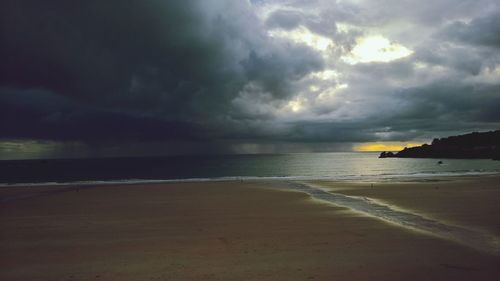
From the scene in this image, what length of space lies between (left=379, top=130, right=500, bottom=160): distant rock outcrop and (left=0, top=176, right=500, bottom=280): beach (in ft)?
475

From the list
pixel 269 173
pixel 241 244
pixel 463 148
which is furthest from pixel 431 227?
pixel 463 148

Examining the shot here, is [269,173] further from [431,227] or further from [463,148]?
[463,148]

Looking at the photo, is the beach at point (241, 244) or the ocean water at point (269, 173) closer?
the beach at point (241, 244)

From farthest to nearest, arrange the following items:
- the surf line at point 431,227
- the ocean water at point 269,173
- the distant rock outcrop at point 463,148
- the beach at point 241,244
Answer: the distant rock outcrop at point 463,148 → the ocean water at point 269,173 → the surf line at point 431,227 → the beach at point 241,244

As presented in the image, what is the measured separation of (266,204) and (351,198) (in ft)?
27.3

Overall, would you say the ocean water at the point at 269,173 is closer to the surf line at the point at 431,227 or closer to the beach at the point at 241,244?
the surf line at the point at 431,227

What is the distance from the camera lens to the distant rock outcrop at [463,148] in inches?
5709

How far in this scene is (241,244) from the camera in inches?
571

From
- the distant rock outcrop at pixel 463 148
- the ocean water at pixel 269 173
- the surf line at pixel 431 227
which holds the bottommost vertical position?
the surf line at pixel 431 227

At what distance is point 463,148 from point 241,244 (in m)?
176

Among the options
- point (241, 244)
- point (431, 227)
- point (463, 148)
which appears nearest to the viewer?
point (241, 244)

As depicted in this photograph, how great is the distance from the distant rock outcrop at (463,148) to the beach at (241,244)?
14478 cm

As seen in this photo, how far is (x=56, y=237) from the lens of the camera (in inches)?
649

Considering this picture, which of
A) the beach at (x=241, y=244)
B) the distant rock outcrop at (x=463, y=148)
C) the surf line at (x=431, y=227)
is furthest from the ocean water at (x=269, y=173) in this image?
the beach at (x=241, y=244)
